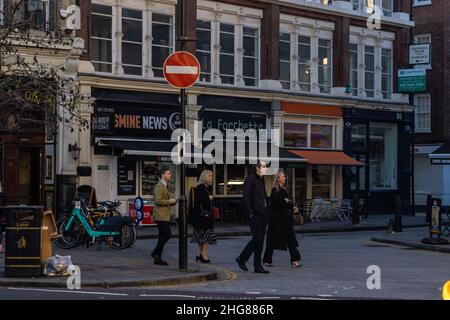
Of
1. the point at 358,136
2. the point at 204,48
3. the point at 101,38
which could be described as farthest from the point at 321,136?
the point at 101,38

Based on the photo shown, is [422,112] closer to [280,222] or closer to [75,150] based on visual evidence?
[75,150]

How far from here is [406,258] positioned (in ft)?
64.8

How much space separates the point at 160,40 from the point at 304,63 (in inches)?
309

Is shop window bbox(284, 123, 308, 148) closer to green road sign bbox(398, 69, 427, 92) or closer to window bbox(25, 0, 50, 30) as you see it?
green road sign bbox(398, 69, 427, 92)

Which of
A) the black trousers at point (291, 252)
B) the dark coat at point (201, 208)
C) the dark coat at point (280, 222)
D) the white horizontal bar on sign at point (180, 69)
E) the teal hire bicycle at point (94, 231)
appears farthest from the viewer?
the teal hire bicycle at point (94, 231)

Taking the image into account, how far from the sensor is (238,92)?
3312 centimetres

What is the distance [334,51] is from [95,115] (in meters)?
13.5

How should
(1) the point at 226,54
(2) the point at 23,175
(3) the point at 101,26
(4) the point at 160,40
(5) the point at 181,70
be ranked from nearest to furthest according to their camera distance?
(5) the point at 181,70 → (2) the point at 23,175 → (3) the point at 101,26 → (4) the point at 160,40 → (1) the point at 226,54

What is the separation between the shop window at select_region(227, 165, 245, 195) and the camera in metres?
33.2

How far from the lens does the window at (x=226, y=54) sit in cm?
3341

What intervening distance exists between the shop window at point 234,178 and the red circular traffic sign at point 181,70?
687 inches

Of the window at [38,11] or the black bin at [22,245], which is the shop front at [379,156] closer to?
the window at [38,11]

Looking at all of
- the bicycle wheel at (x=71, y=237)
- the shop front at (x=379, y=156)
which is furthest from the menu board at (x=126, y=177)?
the shop front at (x=379, y=156)

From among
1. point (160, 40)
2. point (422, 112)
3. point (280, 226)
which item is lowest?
point (280, 226)
